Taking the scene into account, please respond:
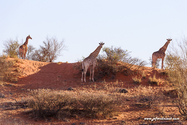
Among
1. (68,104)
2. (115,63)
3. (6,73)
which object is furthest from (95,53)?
(68,104)

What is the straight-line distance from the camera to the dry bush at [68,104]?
7.50 m

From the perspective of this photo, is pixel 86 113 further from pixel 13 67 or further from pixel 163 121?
pixel 13 67

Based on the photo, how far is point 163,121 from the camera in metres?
7.19

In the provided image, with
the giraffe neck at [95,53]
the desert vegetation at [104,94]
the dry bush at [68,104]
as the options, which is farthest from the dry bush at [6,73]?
the dry bush at [68,104]

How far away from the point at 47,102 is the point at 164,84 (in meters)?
9.43

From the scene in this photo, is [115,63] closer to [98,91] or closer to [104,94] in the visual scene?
[98,91]

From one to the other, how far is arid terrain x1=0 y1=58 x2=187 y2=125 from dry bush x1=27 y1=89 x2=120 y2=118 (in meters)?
0.31

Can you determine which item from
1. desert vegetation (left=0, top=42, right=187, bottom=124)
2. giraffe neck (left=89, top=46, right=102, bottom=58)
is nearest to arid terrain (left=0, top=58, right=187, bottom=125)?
desert vegetation (left=0, top=42, right=187, bottom=124)

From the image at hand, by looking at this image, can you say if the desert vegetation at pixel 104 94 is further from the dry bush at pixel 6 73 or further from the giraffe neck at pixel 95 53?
the giraffe neck at pixel 95 53

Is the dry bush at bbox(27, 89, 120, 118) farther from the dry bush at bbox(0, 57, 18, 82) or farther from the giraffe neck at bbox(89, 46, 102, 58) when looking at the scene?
the dry bush at bbox(0, 57, 18, 82)

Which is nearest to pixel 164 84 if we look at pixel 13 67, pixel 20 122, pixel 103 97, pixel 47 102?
pixel 103 97

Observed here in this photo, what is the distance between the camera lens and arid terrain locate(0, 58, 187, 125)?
7.25m

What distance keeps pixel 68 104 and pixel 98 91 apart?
3.90 m

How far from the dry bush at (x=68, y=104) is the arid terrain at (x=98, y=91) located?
1.02ft
